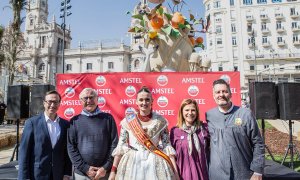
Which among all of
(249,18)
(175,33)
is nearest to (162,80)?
(175,33)

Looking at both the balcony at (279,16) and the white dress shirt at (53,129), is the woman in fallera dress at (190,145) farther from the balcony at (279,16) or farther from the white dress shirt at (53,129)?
the balcony at (279,16)

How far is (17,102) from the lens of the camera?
6.95 m

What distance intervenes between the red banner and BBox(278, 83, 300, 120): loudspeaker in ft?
3.99

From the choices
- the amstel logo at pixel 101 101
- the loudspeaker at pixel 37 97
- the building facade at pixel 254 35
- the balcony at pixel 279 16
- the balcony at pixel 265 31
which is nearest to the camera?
the amstel logo at pixel 101 101

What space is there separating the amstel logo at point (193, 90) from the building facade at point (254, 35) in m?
41.2

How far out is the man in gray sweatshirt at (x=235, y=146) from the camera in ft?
9.45

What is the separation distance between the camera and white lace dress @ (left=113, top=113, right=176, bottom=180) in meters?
2.90

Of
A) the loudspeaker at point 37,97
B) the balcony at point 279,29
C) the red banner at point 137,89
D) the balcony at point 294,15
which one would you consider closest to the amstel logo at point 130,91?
the red banner at point 137,89

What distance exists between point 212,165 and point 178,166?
392 millimetres

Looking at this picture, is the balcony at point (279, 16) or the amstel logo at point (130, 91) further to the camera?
the balcony at point (279, 16)

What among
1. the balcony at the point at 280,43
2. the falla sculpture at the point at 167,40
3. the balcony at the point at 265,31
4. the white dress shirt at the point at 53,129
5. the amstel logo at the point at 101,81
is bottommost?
the white dress shirt at the point at 53,129

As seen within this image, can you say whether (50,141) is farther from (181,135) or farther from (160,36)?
(160,36)

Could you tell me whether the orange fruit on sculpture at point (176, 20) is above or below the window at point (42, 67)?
below

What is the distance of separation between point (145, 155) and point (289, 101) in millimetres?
4198
